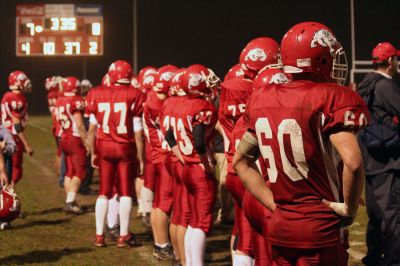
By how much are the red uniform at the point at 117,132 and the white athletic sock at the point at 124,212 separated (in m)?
0.07

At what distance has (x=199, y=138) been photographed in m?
6.11

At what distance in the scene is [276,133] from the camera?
141 inches

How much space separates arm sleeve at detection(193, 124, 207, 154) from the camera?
20.0ft

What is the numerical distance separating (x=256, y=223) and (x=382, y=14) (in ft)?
98.4

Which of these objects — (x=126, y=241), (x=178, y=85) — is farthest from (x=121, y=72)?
(x=126, y=241)

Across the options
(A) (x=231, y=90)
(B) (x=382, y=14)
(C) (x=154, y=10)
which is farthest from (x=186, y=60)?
(A) (x=231, y=90)

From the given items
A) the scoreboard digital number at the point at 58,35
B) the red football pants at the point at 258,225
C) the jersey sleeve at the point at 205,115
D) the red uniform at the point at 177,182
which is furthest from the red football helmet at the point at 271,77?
the scoreboard digital number at the point at 58,35

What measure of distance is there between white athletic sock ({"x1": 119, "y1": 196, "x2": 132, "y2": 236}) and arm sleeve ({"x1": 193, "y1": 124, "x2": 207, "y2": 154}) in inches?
92.7

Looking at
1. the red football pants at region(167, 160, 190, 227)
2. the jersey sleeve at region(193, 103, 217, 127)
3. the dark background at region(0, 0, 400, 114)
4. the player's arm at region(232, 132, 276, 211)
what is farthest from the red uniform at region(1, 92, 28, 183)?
the dark background at region(0, 0, 400, 114)

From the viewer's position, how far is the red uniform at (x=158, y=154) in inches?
305

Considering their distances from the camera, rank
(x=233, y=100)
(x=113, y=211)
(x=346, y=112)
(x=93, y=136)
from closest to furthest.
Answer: (x=346, y=112) → (x=233, y=100) → (x=113, y=211) → (x=93, y=136)

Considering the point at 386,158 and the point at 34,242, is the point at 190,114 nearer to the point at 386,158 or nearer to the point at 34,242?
the point at 386,158

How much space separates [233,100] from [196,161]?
3.12 ft

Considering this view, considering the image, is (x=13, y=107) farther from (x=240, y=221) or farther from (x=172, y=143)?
(x=240, y=221)
